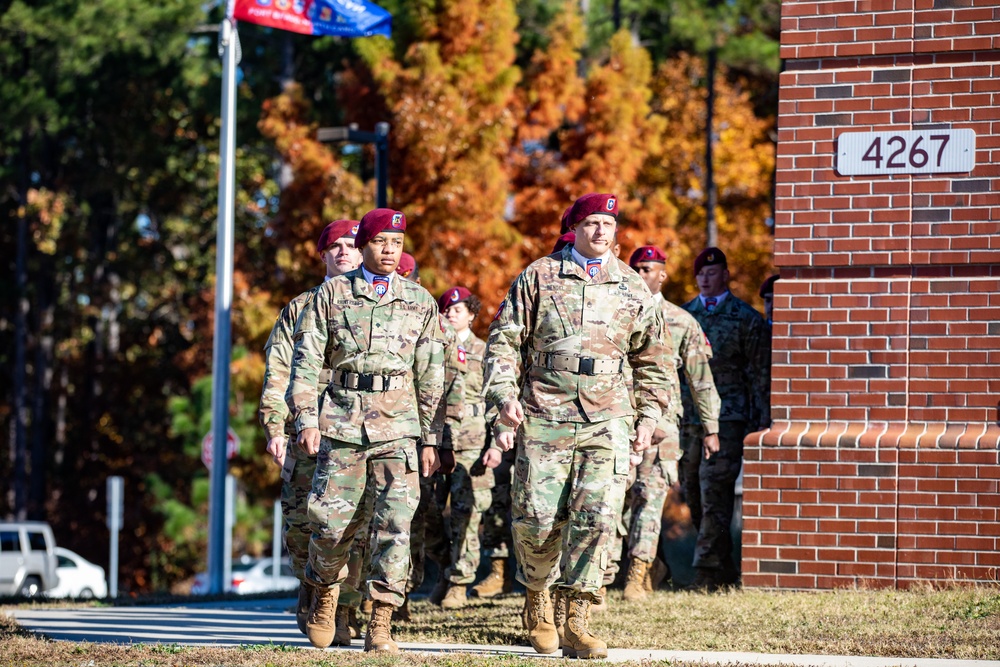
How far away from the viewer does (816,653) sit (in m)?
7.25

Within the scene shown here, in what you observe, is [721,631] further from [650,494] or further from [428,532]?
[428,532]

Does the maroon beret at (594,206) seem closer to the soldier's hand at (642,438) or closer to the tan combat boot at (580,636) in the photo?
the soldier's hand at (642,438)

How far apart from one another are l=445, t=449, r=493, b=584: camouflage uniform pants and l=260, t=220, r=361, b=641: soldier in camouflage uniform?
1.83 metres

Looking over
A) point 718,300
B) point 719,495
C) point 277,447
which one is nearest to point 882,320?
point 718,300

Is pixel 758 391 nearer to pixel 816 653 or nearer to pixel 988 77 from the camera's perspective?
pixel 988 77

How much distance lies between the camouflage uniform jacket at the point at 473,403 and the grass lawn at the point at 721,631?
1.32m

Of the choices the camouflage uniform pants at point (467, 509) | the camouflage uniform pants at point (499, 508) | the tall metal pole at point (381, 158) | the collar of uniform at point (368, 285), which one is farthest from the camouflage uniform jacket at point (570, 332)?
the tall metal pole at point (381, 158)

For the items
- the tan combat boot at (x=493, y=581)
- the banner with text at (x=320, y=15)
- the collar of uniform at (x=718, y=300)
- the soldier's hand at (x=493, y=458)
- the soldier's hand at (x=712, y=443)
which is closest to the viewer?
the soldier's hand at (x=493, y=458)

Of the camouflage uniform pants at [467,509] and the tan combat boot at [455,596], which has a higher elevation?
the camouflage uniform pants at [467,509]

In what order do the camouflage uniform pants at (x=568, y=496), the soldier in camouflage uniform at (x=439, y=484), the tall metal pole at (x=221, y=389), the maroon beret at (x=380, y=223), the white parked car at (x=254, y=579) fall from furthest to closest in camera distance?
the white parked car at (x=254, y=579) → the tall metal pole at (x=221, y=389) → the soldier in camouflage uniform at (x=439, y=484) → the maroon beret at (x=380, y=223) → the camouflage uniform pants at (x=568, y=496)

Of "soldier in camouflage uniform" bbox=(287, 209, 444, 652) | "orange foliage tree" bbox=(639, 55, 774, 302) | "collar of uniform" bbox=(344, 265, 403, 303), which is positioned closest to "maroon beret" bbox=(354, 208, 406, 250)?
"soldier in camouflage uniform" bbox=(287, 209, 444, 652)

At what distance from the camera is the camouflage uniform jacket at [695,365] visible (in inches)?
387

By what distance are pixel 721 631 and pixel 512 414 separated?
1.88m

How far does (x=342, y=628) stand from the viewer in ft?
25.9
